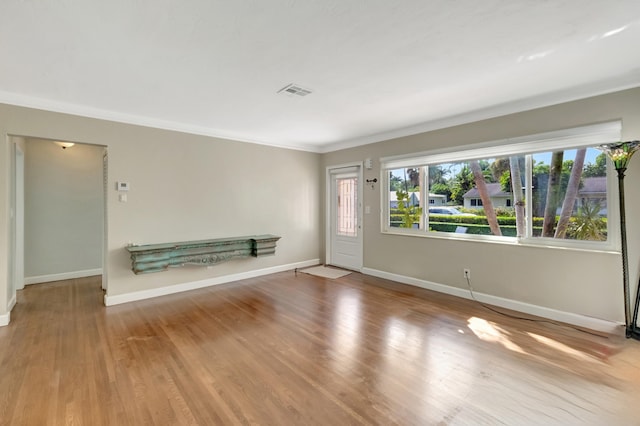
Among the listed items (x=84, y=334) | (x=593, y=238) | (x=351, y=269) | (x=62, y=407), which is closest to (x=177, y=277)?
(x=84, y=334)

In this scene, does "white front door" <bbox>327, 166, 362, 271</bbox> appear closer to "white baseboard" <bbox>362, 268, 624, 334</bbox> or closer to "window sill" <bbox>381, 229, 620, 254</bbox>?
"window sill" <bbox>381, 229, 620, 254</bbox>

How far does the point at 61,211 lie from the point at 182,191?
2.48 metres

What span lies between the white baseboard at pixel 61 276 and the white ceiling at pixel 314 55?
306 centimetres

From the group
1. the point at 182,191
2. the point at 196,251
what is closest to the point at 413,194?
the point at 196,251

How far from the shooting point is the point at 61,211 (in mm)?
4828

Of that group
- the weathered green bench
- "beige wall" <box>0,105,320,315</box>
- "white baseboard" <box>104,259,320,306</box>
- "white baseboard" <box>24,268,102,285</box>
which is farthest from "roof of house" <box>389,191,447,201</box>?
"white baseboard" <box>24,268,102,285</box>

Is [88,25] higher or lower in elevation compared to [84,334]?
higher

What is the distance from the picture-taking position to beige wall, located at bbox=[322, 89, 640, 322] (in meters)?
2.78

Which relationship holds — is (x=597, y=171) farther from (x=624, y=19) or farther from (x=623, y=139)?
(x=624, y=19)

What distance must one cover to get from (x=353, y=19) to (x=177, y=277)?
4.04 m

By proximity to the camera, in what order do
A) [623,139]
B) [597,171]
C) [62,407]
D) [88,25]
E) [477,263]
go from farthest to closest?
1. [477,263]
2. [597,171]
3. [623,139]
4. [88,25]
5. [62,407]

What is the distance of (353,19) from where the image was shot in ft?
6.12

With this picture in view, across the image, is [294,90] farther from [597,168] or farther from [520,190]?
[597,168]

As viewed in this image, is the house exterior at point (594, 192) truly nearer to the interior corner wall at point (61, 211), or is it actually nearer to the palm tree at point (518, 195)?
the palm tree at point (518, 195)
